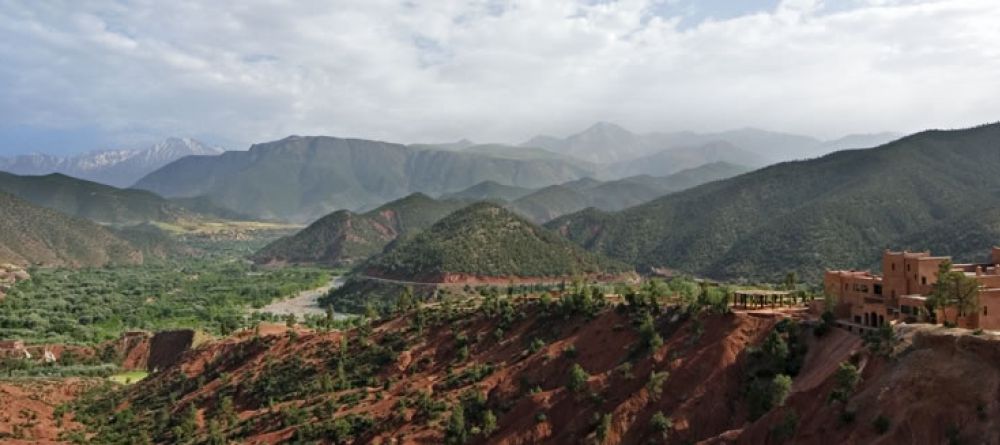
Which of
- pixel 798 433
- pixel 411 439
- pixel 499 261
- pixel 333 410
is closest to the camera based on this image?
pixel 798 433

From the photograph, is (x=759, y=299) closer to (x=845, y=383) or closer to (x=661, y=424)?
(x=661, y=424)

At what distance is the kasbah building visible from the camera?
47.7 metres

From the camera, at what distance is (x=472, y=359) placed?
76750 mm

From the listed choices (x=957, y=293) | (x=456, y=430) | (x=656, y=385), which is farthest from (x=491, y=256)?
(x=957, y=293)

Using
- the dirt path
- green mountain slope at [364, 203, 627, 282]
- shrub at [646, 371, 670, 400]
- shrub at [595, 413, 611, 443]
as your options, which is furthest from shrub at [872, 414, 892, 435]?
green mountain slope at [364, 203, 627, 282]

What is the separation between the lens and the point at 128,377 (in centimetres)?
11356

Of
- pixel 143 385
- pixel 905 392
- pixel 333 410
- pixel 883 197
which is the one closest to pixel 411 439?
pixel 333 410

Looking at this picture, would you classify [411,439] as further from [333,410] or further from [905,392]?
[905,392]

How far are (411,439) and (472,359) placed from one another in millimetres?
15153

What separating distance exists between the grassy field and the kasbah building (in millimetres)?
94052

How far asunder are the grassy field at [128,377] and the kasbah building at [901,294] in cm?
9405

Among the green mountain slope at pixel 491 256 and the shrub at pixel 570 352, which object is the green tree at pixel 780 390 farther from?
the green mountain slope at pixel 491 256

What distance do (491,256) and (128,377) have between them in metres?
81.9

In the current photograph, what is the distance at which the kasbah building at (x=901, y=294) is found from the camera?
47.7 meters
